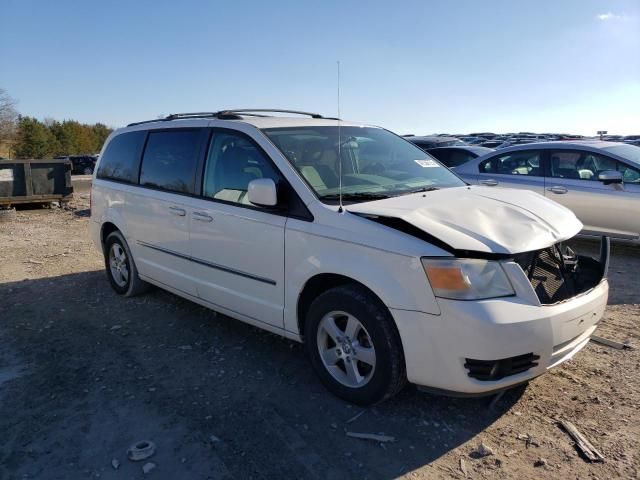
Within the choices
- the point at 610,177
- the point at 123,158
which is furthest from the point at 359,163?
the point at 610,177

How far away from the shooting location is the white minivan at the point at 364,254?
277 cm

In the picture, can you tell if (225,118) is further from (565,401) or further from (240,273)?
(565,401)

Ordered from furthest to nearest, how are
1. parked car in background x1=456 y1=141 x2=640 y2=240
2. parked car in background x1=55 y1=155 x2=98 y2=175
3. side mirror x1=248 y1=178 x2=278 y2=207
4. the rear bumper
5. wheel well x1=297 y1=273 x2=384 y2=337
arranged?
parked car in background x1=55 y1=155 x2=98 y2=175
parked car in background x1=456 y1=141 x2=640 y2=240
side mirror x1=248 y1=178 x2=278 y2=207
wheel well x1=297 y1=273 x2=384 y2=337
the rear bumper

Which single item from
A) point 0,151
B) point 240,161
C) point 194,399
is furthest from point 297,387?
point 0,151

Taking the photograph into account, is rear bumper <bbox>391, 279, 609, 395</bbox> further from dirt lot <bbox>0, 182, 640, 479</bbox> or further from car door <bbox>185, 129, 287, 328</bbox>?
car door <bbox>185, 129, 287, 328</bbox>

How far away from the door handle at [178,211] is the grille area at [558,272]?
104 inches

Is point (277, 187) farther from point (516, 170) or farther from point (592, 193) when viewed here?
point (516, 170)

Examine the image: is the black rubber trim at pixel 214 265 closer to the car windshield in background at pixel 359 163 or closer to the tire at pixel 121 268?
the tire at pixel 121 268

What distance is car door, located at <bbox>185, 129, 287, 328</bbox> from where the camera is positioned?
358 cm

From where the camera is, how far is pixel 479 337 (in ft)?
8.77

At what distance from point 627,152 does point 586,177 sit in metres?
0.67

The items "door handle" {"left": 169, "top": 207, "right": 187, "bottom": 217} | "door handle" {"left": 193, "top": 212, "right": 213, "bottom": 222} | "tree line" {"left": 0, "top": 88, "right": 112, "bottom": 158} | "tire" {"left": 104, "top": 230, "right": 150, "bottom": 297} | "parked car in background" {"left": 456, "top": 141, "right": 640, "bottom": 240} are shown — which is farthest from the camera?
"tree line" {"left": 0, "top": 88, "right": 112, "bottom": 158}

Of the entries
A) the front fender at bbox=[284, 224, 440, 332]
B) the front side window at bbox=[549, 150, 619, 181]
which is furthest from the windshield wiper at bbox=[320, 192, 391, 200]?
the front side window at bbox=[549, 150, 619, 181]

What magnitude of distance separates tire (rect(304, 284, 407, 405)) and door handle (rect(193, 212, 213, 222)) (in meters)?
→ 1.22
